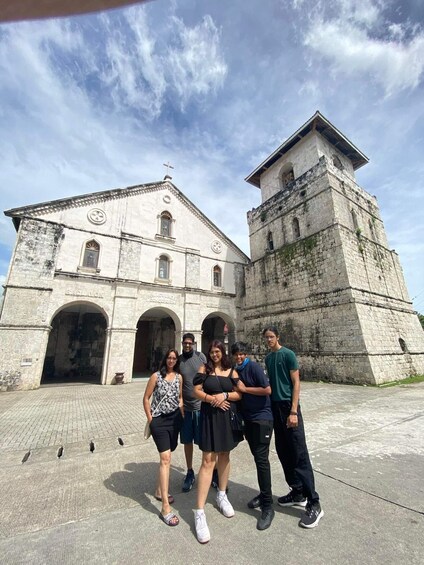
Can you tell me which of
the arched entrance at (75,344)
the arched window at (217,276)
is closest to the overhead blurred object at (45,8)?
the arched window at (217,276)

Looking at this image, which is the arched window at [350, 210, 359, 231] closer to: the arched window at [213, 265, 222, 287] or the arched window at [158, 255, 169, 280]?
the arched window at [213, 265, 222, 287]

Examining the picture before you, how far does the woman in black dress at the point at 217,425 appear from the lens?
2697 millimetres

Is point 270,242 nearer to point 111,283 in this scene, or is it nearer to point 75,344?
point 111,283

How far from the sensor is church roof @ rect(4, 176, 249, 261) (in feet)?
42.1

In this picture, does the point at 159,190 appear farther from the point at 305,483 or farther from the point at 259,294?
the point at 305,483

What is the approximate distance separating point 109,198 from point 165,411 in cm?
1539

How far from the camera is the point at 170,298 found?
16109mm

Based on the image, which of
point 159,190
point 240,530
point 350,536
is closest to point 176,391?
point 240,530

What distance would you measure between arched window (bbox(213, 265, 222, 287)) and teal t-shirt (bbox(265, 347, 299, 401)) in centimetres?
1536

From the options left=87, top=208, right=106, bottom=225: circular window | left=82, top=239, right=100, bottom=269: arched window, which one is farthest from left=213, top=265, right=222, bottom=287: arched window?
left=87, top=208, right=106, bottom=225: circular window

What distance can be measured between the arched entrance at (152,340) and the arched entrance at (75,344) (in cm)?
293

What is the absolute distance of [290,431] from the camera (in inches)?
117

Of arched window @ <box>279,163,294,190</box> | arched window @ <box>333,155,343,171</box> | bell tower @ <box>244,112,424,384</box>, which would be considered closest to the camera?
bell tower @ <box>244,112,424,384</box>

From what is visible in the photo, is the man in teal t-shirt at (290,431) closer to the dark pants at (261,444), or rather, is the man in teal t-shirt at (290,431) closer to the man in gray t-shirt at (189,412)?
the dark pants at (261,444)
